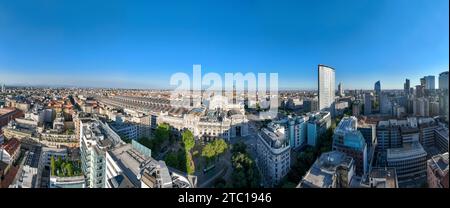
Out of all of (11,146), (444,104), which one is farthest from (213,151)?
(444,104)

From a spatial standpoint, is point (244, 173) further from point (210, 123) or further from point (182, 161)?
point (210, 123)

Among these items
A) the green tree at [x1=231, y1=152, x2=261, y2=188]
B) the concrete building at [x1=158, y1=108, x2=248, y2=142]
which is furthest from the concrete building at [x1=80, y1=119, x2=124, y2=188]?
the green tree at [x1=231, y1=152, x2=261, y2=188]

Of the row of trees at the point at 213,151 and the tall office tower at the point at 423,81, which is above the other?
the tall office tower at the point at 423,81

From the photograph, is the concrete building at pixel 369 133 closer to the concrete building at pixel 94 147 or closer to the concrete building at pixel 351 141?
the concrete building at pixel 351 141

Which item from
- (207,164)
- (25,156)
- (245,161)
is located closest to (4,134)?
(25,156)

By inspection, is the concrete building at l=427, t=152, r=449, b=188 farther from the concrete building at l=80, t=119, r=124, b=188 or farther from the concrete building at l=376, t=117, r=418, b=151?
the concrete building at l=80, t=119, r=124, b=188

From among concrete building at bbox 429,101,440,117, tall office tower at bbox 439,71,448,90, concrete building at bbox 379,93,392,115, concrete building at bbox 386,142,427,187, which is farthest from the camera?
concrete building at bbox 379,93,392,115

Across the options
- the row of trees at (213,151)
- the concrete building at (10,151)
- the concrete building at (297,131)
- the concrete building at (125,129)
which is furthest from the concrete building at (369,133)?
the concrete building at (10,151)
